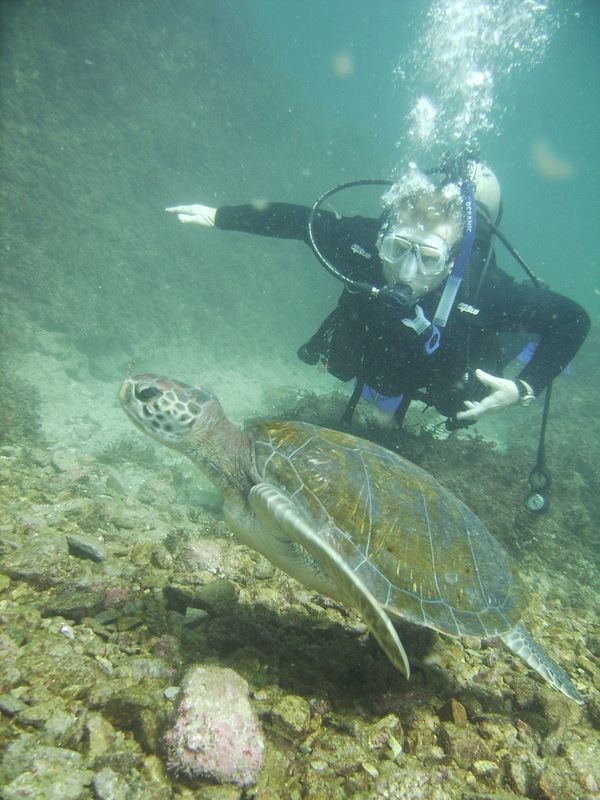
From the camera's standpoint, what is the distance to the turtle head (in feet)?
8.97

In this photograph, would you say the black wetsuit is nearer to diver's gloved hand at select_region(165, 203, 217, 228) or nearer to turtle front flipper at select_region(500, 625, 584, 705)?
diver's gloved hand at select_region(165, 203, 217, 228)

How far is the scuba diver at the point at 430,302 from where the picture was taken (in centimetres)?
456

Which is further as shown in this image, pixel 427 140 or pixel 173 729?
pixel 427 140

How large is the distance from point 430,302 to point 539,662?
13.1ft

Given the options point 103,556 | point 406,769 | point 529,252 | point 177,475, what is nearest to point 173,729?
point 406,769

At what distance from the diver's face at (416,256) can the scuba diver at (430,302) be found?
0.01 metres

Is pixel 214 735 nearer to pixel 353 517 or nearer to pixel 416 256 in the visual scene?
pixel 353 517

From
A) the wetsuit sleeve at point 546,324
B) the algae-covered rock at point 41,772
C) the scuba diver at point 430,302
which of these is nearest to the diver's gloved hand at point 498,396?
the scuba diver at point 430,302

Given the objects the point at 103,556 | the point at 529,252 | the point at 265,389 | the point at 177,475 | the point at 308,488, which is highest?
the point at 529,252

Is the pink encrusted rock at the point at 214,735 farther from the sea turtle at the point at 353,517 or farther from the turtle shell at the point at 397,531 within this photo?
the turtle shell at the point at 397,531

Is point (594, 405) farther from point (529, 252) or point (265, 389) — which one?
point (529, 252)

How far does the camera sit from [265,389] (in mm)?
12562

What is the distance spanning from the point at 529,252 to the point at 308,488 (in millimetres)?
93559

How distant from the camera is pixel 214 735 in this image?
157cm
